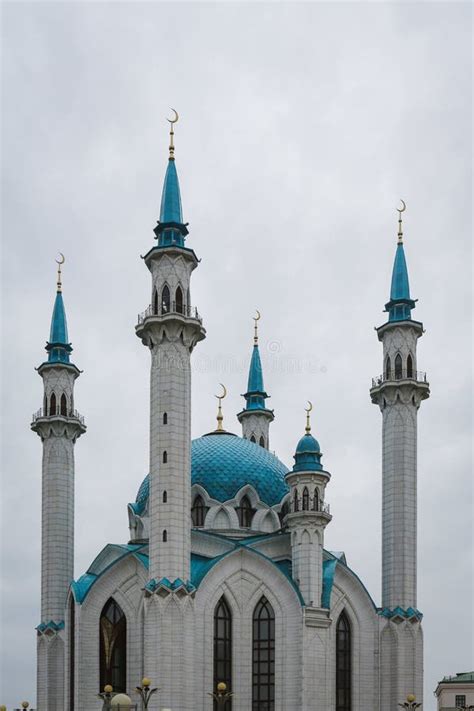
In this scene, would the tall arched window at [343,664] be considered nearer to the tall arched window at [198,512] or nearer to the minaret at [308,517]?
the minaret at [308,517]

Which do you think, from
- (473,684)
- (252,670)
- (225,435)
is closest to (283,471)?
(225,435)

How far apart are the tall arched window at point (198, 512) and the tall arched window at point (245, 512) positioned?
1.83m

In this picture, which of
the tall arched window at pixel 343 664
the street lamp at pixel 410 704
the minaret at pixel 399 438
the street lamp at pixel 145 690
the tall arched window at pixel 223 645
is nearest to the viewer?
the street lamp at pixel 145 690

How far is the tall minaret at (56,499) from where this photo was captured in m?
54.2

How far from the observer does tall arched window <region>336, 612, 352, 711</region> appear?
51.5 metres

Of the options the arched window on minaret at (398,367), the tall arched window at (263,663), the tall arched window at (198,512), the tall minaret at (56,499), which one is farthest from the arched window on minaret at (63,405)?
the arched window on minaret at (398,367)

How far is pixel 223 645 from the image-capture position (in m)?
49.4

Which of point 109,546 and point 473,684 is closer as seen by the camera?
point 109,546

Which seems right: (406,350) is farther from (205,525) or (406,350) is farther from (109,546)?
(109,546)

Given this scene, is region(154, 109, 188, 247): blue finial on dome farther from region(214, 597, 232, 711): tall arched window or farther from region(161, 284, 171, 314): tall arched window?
region(214, 597, 232, 711): tall arched window

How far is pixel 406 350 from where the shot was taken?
186 ft

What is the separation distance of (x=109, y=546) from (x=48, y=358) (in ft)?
39.1

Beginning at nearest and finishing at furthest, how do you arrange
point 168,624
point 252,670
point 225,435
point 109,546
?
point 168,624, point 252,670, point 109,546, point 225,435

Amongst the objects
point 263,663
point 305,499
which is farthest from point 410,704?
point 305,499
